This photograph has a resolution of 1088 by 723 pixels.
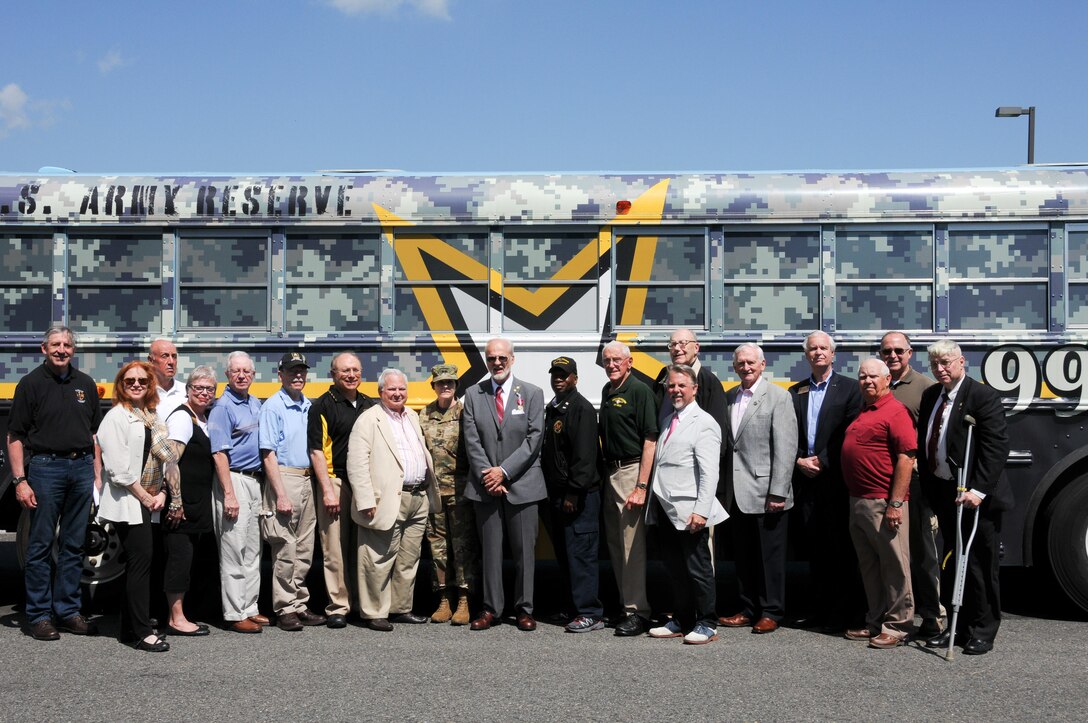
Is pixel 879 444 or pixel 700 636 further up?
pixel 879 444

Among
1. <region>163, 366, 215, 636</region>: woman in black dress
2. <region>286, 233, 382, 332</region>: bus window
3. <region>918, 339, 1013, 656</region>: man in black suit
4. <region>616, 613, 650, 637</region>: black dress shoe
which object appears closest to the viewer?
<region>918, 339, 1013, 656</region>: man in black suit

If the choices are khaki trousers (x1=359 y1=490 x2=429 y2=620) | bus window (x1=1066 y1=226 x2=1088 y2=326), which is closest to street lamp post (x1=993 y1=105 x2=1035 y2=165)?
bus window (x1=1066 y1=226 x2=1088 y2=326)

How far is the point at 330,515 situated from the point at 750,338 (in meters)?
3.08

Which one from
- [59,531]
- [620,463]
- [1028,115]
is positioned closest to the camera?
[59,531]

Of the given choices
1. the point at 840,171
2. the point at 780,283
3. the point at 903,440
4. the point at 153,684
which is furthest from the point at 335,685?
the point at 840,171

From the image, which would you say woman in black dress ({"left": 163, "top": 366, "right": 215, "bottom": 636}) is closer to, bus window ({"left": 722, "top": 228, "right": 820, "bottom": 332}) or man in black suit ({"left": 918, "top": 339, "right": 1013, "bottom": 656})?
bus window ({"left": 722, "top": 228, "right": 820, "bottom": 332})

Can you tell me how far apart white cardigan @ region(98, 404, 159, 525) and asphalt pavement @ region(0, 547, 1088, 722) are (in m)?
0.82

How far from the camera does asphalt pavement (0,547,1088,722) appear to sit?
510 cm

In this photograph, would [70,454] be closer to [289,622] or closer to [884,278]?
[289,622]

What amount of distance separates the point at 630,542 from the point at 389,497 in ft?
5.16

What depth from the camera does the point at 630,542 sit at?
6785mm

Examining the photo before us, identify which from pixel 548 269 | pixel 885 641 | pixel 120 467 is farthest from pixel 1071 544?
pixel 120 467

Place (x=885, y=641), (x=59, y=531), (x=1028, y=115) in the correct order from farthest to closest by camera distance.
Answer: (x=1028, y=115), (x=59, y=531), (x=885, y=641)

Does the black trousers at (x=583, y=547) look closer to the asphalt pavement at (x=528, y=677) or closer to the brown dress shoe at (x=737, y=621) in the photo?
the asphalt pavement at (x=528, y=677)
